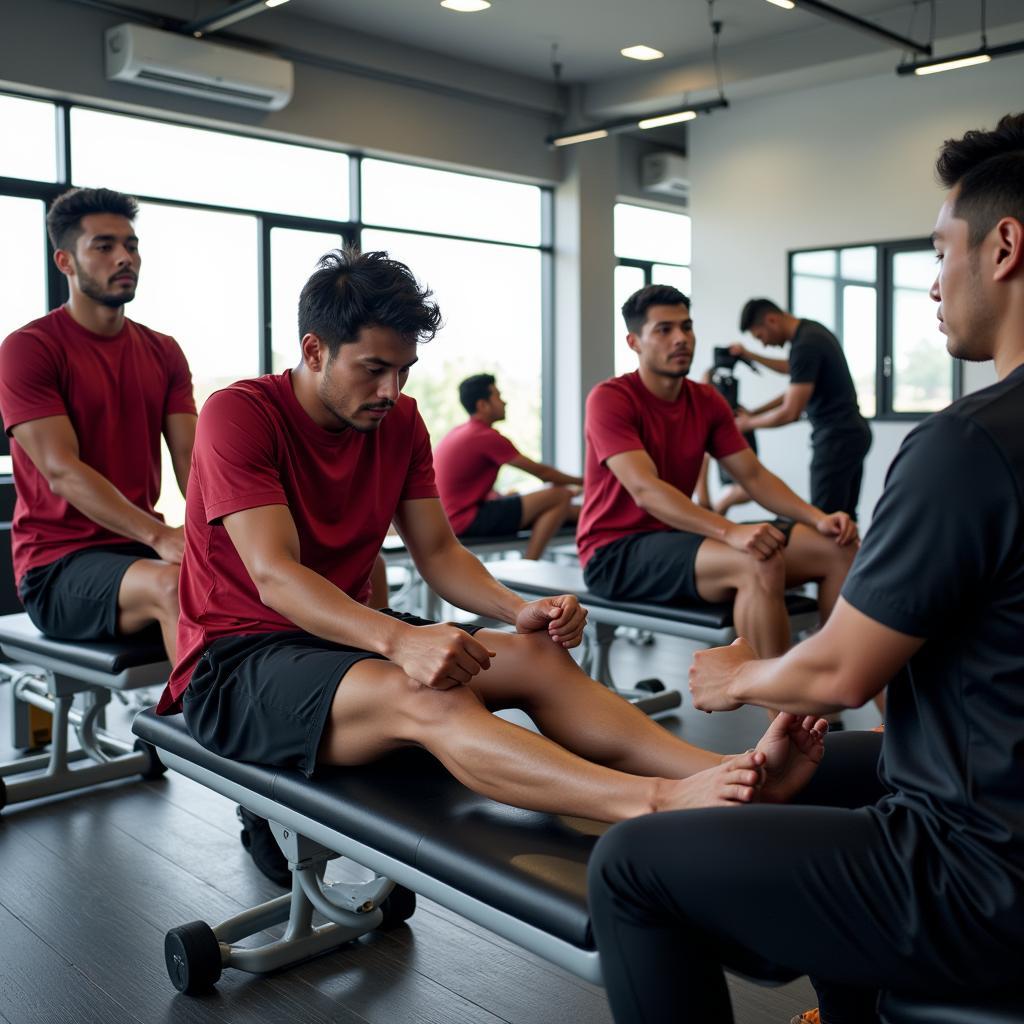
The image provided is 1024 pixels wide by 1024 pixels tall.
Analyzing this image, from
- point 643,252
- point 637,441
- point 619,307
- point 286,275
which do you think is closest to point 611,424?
point 637,441

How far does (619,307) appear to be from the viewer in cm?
748

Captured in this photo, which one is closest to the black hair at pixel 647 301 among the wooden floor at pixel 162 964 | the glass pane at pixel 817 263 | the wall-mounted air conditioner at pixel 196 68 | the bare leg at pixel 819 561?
the bare leg at pixel 819 561

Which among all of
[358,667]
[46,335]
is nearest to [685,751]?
[358,667]

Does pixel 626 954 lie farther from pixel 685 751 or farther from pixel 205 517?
pixel 205 517

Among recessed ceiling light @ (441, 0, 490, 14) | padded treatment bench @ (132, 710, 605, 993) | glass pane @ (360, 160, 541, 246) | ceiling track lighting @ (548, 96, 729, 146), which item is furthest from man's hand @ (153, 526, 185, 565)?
glass pane @ (360, 160, 541, 246)

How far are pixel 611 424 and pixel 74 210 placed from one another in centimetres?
145

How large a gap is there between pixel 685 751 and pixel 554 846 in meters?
0.28

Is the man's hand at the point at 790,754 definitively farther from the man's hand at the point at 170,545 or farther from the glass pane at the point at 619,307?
the glass pane at the point at 619,307

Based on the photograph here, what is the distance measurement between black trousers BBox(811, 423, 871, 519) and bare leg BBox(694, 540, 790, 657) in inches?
84.2

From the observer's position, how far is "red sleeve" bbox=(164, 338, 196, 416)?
278cm

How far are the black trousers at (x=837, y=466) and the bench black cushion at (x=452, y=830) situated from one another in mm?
3493

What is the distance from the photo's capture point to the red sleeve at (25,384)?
252 cm

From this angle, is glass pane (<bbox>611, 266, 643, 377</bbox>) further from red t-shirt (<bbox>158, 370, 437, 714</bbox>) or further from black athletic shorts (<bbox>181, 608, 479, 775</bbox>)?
black athletic shorts (<bbox>181, 608, 479, 775</bbox>)

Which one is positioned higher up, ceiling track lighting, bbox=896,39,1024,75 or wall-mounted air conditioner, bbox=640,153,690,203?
wall-mounted air conditioner, bbox=640,153,690,203
